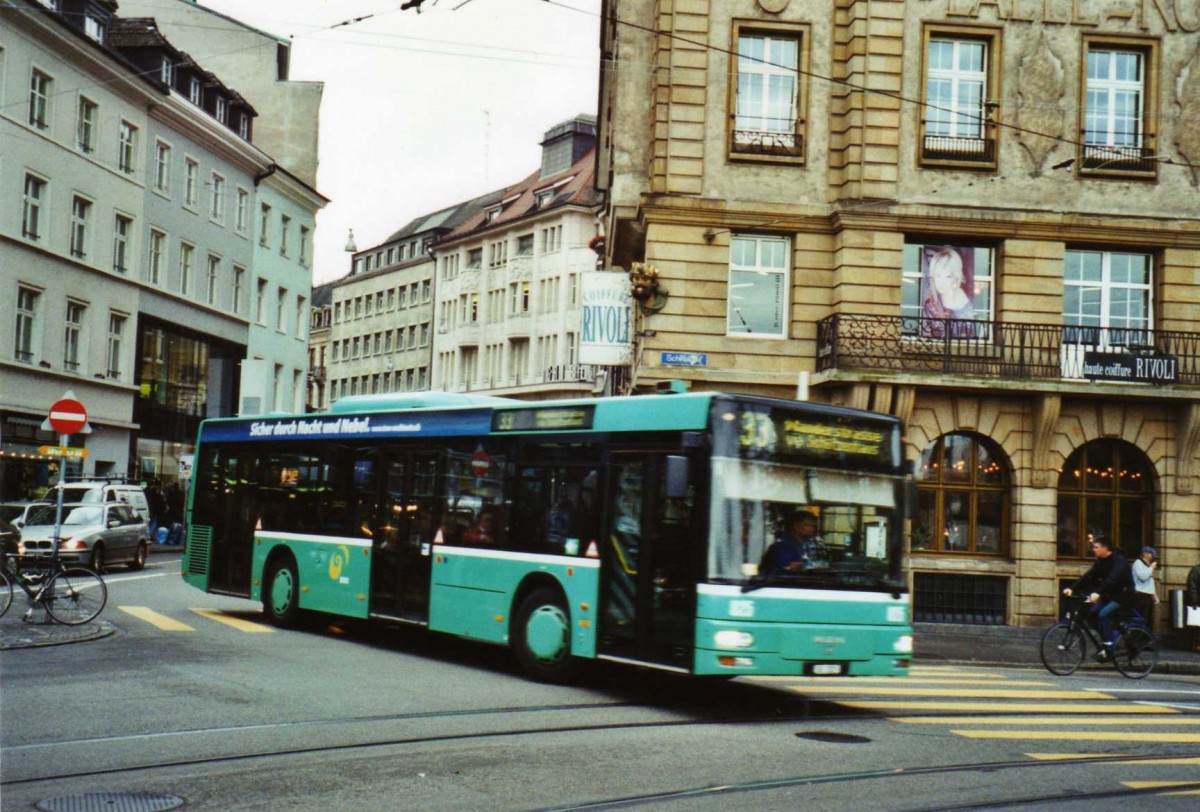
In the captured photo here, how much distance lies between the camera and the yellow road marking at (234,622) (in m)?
19.4

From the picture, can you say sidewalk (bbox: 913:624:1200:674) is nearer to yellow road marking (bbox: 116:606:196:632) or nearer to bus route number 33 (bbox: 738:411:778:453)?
bus route number 33 (bbox: 738:411:778:453)

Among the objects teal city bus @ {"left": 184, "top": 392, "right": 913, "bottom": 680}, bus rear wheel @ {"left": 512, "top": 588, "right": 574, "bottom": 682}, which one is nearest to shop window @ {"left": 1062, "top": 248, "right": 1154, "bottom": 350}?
teal city bus @ {"left": 184, "top": 392, "right": 913, "bottom": 680}

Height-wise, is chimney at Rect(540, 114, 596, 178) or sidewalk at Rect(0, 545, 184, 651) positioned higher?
chimney at Rect(540, 114, 596, 178)

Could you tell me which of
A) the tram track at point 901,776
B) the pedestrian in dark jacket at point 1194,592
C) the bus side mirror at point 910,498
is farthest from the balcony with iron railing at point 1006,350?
the tram track at point 901,776

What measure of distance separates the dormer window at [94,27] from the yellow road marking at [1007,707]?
35.7m

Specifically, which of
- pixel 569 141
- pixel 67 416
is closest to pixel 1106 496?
pixel 67 416

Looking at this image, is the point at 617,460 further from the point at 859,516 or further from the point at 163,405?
the point at 163,405

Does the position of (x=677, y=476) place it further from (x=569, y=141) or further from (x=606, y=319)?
(x=569, y=141)

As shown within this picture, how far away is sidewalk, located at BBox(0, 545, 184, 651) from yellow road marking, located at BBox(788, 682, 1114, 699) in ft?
26.5

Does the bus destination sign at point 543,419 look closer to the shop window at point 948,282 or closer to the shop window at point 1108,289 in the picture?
the shop window at point 948,282

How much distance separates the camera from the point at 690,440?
1305 cm

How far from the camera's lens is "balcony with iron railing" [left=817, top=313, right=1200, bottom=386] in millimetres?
27203

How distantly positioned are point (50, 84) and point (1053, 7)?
27037mm

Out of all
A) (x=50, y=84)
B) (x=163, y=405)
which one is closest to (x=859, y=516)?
(x=50, y=84)
